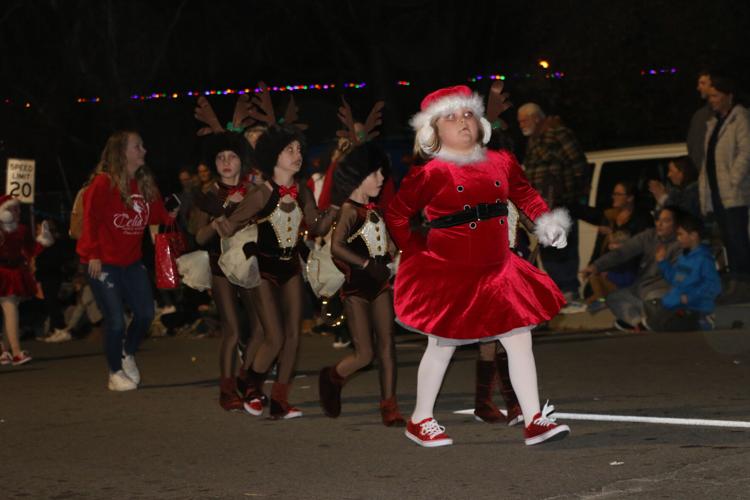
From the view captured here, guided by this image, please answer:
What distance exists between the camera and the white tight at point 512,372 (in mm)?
8070

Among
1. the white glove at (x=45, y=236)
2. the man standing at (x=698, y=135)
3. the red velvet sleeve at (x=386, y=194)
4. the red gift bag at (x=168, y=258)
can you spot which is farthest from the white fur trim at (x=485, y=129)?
the white glove at (x=45, y=236)

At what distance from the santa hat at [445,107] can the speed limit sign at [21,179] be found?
13.0m

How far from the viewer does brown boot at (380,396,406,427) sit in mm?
9102

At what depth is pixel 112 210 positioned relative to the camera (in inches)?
459

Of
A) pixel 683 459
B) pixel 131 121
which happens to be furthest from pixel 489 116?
pixel 131 121

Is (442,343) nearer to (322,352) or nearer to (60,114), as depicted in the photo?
(322,352)

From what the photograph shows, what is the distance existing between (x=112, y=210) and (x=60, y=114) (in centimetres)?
2196

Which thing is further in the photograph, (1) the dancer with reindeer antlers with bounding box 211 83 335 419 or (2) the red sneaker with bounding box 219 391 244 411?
(2) the red sneaker with bounding box 219 391 244 411

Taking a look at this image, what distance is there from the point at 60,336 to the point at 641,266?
286 inches

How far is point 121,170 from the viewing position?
11.7 m

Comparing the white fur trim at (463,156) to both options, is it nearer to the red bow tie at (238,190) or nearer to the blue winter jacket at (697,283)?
the red bow tie at (238,190)

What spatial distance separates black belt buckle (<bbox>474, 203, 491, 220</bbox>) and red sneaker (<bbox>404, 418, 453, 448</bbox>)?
113cm

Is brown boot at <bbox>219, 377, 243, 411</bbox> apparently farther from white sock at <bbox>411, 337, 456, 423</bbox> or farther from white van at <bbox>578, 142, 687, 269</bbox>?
white van at <bbox>578, 142, 687, 269</bbox>

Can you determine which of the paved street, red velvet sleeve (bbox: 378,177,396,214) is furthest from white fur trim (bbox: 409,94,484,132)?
the paved street
